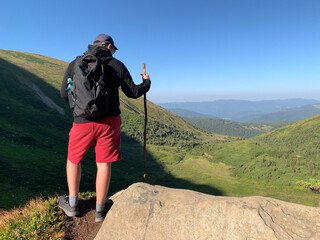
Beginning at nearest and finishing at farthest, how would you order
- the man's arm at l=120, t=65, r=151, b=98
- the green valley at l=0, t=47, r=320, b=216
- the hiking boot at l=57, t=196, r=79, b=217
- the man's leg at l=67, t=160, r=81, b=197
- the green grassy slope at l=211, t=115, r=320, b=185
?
the man's arm at l=120, t=65, r=151, b=98 → the man's leg at l=67, t=160, r=81, b=197 → the hiking boot at l=57, t=196, r=79, b=217 → the green valley at l=0, t=47, r=320, b=216 → the green grassy slope at l=211, t=115, r=320, b=185

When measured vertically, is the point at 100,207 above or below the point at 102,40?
below

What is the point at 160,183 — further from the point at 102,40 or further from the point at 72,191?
the point at 102,40

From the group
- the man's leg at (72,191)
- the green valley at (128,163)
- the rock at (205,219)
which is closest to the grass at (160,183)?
the green valley at (128,163)

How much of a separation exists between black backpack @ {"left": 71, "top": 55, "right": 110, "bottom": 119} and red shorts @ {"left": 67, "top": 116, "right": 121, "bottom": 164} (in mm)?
328

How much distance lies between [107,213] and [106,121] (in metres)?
2.43

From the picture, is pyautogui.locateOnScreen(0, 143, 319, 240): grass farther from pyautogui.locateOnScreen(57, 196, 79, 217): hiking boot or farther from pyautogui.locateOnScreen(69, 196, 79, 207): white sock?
pyautogui.locateOnScreen(69, 196, 79, 207): white sock

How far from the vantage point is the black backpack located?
3801 mm

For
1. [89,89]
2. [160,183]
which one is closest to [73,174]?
[89,89]

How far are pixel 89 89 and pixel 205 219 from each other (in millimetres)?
3525

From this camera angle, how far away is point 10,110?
30.6 meters

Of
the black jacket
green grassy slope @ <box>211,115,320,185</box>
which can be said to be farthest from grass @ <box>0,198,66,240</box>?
green grassy slope @ <box>211,115,320,185</box>

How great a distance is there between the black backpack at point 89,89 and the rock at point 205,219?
2.55 metres

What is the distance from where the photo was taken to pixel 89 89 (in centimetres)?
380

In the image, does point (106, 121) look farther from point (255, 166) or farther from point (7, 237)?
point (255, 166)
